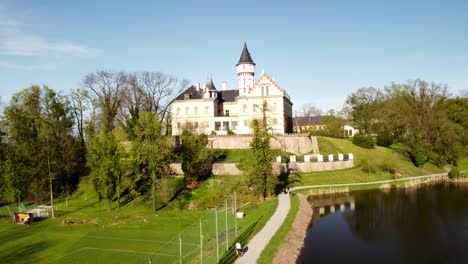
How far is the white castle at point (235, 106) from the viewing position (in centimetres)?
5922

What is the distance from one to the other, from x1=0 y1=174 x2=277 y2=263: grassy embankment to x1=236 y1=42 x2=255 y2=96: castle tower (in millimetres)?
27090

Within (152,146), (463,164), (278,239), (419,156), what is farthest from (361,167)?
(278,239)

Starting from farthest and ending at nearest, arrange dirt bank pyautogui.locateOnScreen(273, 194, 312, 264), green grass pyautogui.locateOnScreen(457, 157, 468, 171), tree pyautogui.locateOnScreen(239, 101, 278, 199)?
1. green grass pyautogui.locateOnScreen(457, 157, 468, 171)
2. tree pyautogui.locateOnScreen(239, 101, 278, 199)
3. dirt bank pyautogui.locateOnScreen(273, 194, 312, 264)

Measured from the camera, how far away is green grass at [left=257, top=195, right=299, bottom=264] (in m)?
20.8

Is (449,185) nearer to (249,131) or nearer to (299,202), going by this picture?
(299,202)

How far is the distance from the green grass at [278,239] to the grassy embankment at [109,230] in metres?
1.68

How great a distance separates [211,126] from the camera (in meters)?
63.6

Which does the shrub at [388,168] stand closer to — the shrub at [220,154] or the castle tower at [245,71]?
the shrub at [220,154]

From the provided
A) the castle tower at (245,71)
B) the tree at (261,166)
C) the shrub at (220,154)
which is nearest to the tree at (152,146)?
the tree at (261,166)

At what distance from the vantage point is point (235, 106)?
65188 mm

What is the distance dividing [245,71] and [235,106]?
6.36 metres

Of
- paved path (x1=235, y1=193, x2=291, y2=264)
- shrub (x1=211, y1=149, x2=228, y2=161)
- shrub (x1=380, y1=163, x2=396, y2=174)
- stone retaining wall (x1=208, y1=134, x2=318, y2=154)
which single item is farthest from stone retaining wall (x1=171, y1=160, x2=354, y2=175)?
paved path (x1=235, y1=193, x2=291, y2=264)

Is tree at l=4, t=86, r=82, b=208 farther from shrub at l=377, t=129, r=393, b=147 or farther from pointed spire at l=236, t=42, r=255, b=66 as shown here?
shrub at l=377, t=129, r=393, b=147

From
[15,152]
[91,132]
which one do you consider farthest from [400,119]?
[15,152]
